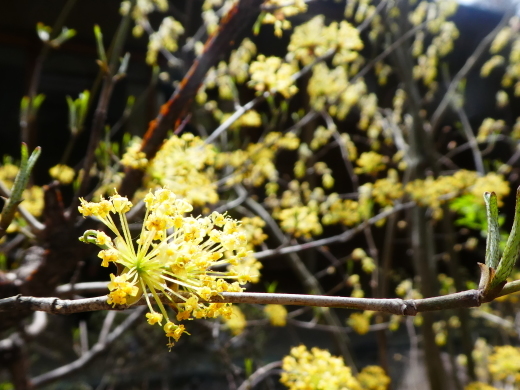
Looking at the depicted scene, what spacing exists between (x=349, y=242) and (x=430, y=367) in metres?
4.40

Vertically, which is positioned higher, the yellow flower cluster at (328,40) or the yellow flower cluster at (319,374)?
the yellow flower cluster at (328,40)

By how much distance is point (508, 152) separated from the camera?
8391 mm

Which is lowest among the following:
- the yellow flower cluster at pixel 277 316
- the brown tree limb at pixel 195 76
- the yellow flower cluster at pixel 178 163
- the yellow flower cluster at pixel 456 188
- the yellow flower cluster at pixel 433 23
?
the yellow flower cluster at pixel 277 316

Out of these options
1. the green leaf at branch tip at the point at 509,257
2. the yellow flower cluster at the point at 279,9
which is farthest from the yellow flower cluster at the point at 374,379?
the green leaf at branch tip at the point at 509,257

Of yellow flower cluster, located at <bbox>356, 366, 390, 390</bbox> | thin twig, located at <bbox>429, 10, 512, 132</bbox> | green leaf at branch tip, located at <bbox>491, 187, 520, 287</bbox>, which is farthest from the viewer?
thin twig, located at <bbox>429, 10, 512, 132</bbox>

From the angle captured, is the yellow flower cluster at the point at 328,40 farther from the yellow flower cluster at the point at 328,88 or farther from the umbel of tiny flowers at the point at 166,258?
the umbel of tiny flowers at the point at 166,258

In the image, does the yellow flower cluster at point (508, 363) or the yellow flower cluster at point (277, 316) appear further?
the yellow flower cluster at point (277, 316)

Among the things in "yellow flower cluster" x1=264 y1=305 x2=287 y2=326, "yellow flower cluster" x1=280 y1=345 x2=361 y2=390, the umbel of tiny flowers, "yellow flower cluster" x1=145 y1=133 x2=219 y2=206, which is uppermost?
"yellow flower cluster" x1=145 y1=133 x2=219 y2=206

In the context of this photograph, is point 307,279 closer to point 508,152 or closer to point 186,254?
point 186,254

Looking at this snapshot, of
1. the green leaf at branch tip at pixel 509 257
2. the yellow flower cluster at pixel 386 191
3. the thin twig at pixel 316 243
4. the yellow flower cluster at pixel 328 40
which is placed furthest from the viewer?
the yellow flower cluster at pixel 386 191

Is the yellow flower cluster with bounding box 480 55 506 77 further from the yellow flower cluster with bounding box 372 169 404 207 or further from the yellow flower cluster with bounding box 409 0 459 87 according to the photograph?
the yellow flower cluster with bounding box 372 169 404 207

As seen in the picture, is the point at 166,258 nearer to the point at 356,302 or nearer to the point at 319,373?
the point at 356,302

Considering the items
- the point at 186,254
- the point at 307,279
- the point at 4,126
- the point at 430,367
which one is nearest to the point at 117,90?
the point at 4,126

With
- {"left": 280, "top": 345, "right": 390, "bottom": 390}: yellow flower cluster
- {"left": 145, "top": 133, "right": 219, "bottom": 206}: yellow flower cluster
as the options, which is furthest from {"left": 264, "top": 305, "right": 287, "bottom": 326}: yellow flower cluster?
{"left": 145, "top": 133, "right": 219, "bottom": 206}: yellow flower cluster
